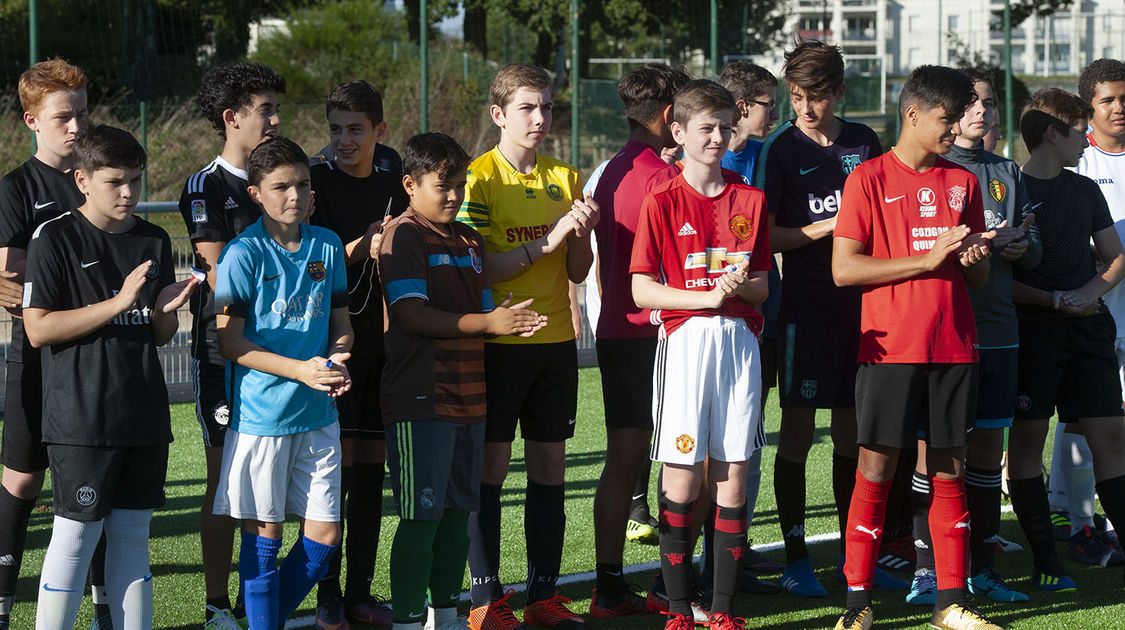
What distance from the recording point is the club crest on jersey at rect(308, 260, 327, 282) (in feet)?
12.7

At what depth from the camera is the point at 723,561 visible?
4.19m

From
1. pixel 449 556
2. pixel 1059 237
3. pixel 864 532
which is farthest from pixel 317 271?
pixel 1059 237

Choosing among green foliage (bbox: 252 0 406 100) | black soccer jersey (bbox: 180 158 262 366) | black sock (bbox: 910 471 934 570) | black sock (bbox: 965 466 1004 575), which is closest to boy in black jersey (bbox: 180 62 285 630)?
black soccer jersey (bbox: 180 158 262 366)

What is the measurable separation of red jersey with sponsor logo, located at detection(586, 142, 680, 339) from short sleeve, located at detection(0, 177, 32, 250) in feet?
6.84

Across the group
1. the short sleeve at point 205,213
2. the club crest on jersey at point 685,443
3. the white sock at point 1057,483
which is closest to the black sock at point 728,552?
the club crest on jersey at point 685,443

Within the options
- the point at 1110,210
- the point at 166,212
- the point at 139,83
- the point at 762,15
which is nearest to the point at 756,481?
the point at 1110,210

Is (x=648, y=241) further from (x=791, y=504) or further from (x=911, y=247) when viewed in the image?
(x=791, y=504)

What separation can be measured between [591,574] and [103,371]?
7.85 ft

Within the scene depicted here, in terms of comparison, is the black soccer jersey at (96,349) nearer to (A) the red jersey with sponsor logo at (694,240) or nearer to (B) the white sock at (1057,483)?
(A) the red jersey with sponsor logo at (694,240)

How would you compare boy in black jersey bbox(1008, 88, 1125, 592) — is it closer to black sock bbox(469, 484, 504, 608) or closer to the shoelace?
the shoelace

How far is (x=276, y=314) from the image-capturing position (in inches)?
150

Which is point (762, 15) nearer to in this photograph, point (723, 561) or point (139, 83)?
point (139, 83)

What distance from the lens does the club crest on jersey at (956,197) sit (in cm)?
426

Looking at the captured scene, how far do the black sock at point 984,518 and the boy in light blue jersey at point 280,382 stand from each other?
8.79 ft
